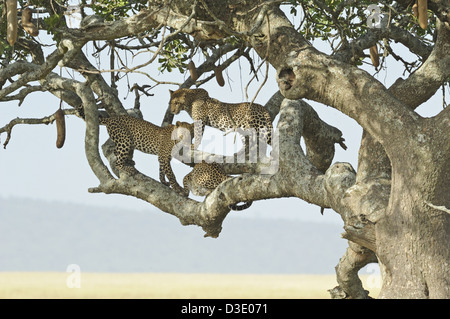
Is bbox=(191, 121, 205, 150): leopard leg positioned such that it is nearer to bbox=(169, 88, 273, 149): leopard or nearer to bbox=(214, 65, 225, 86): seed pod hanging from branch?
bbox=(169, 88, 273, 149): leopard

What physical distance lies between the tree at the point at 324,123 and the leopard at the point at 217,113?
0.44 metres

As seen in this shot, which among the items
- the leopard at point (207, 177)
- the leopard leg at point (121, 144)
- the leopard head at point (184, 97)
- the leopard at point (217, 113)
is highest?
the leopard head at point (184, 97)

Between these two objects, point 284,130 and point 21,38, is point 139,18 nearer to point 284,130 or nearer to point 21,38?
point 284,130

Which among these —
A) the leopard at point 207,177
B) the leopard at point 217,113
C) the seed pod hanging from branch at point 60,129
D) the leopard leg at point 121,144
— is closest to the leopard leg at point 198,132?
the leopard at point 217,113

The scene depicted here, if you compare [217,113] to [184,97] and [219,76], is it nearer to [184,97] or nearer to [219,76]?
[219,76]

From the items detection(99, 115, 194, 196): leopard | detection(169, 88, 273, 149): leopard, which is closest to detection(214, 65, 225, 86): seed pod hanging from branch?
detection(169, 88, 273, 149): leopard

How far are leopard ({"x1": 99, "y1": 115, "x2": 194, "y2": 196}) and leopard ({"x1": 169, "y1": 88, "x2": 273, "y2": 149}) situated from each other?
0.90 ft

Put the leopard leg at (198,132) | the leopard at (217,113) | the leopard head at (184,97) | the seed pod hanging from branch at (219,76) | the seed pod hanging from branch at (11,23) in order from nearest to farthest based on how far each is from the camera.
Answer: the seed pod hanging from branch at (11,23) < the leopard at (217,113) < the leopard leg at (198,132) < the seed pod hanging from branch at (219,76) < the leopard head at (184,97)

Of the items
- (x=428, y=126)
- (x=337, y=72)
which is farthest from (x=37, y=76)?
(x=428, y=126)

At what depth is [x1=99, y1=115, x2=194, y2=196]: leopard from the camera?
11688mm

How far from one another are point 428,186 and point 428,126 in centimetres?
68

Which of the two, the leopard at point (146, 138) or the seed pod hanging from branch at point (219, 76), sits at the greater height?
the seed pod hanging from branch at point (219, 76)

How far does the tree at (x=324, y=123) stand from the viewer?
8.30m

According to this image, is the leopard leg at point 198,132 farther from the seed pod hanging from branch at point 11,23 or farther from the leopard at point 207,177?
the seed pod hanging from branch at point 11,23
